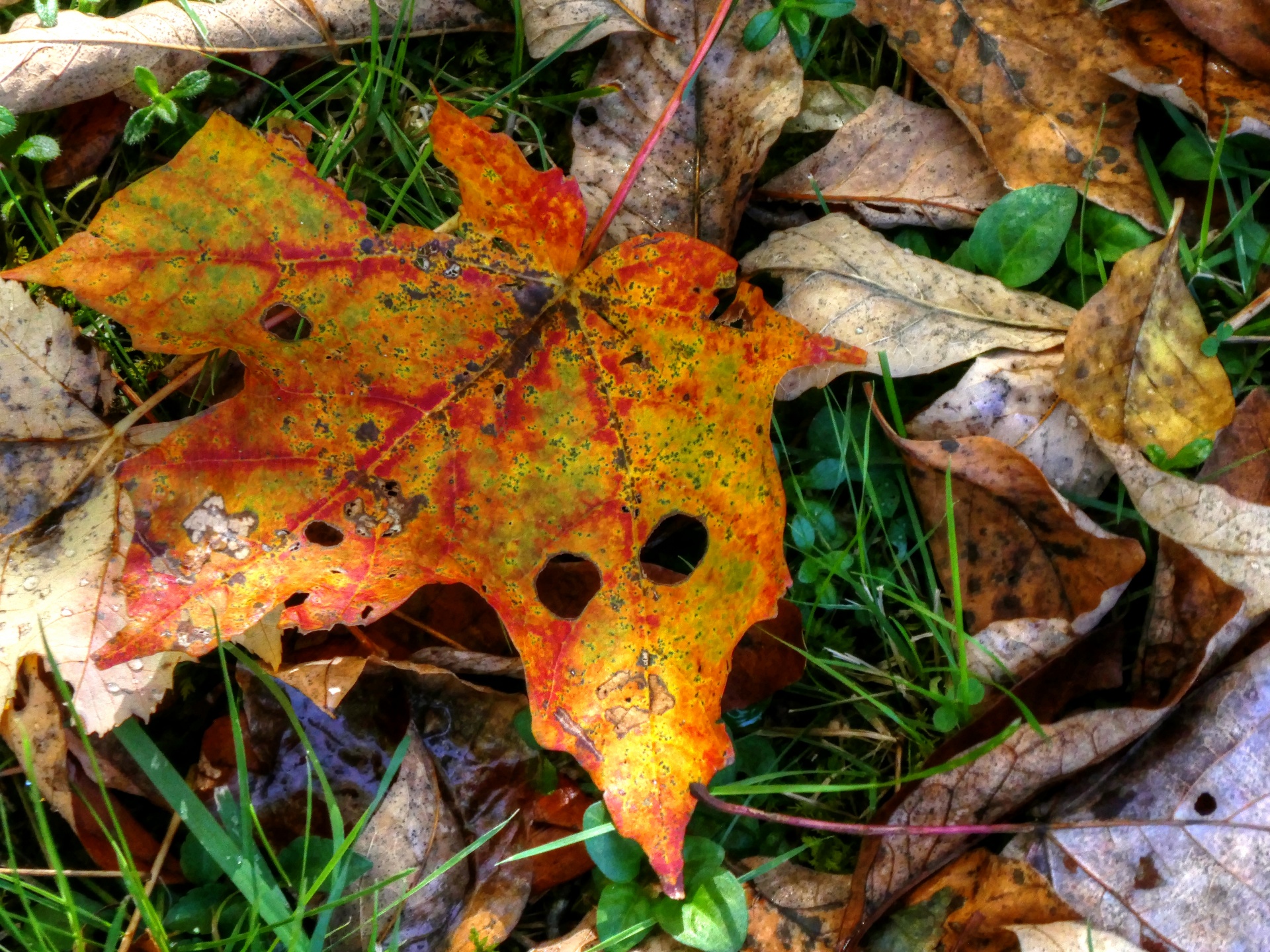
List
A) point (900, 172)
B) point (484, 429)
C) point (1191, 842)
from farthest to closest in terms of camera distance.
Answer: point (900, 172) < point (1191, 842) < point (484, 429)

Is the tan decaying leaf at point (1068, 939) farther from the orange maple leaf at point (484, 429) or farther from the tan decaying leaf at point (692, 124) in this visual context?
the tan decaying leaf at point (692, 124)

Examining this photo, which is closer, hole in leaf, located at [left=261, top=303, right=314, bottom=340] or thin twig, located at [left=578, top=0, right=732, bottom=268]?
thin twig, located at [left=578, top=0, right=732, bottom=268]

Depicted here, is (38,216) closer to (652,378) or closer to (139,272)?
(139,272)

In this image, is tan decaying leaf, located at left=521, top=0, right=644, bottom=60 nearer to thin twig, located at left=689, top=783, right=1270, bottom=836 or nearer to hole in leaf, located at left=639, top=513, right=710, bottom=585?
hole in leaf, located at left=639, top=513, right=710, bottom=585

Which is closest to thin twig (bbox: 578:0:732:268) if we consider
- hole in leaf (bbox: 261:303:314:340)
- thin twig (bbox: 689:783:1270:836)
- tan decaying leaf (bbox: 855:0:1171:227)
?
tan decaying leaf (bbox: 855:0:1171:227)

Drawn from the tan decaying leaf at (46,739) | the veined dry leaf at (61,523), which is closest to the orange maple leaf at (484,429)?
the veined dry leaf at (61,523)

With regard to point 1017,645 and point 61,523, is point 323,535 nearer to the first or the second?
point 61,523

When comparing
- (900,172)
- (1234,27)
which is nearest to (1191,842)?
(900,172)

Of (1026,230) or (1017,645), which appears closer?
(1017,645)
